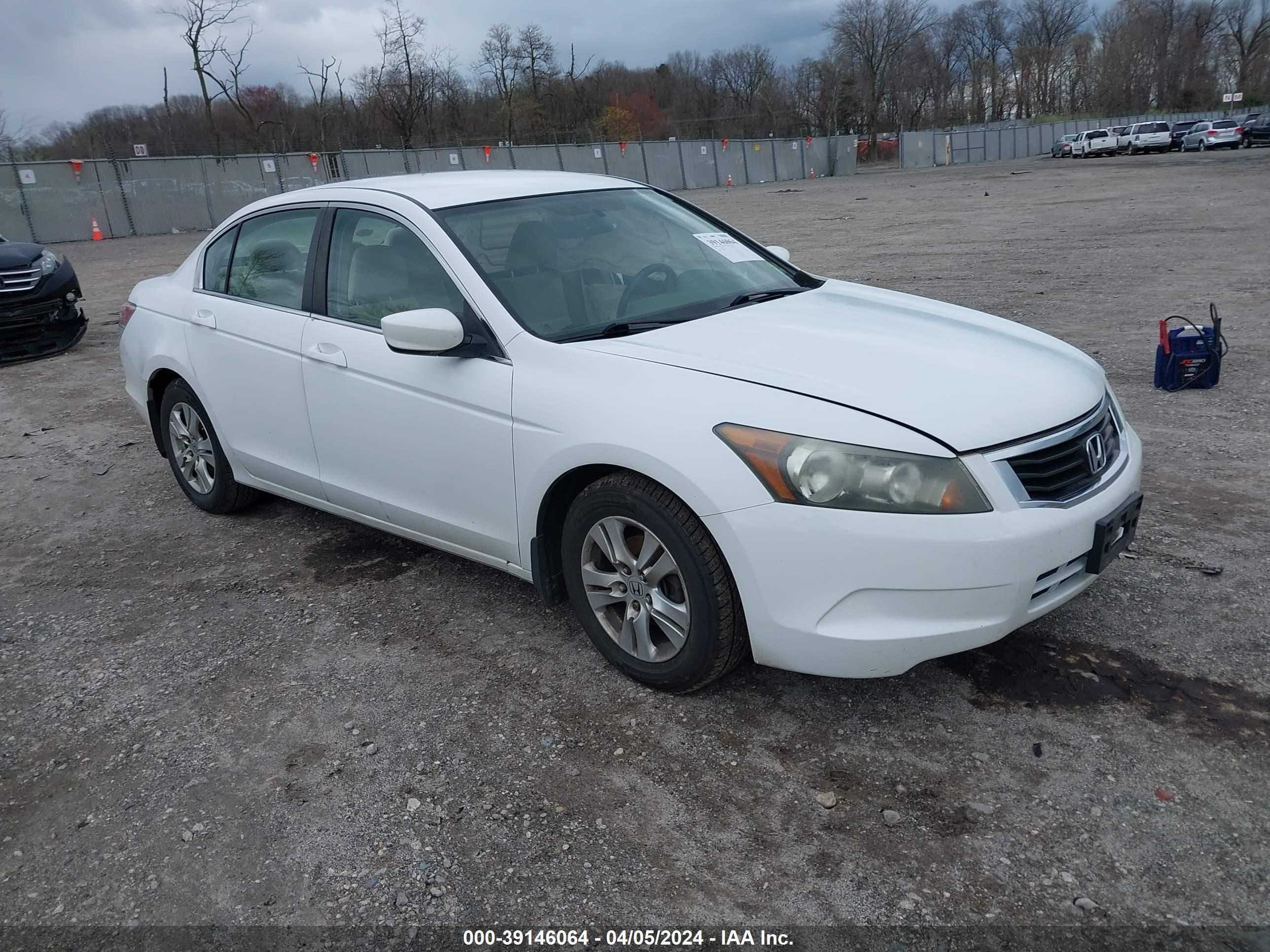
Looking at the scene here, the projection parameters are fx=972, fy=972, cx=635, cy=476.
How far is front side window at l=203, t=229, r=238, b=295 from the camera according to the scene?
4.80m

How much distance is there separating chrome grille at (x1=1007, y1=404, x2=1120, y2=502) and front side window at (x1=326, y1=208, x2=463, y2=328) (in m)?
1.98

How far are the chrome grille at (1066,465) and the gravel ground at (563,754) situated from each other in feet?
2.25

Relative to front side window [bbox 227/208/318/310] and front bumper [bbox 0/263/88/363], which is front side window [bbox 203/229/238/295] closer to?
front side window [bbox 227/208/318/310]

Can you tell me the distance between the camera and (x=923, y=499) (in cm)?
266

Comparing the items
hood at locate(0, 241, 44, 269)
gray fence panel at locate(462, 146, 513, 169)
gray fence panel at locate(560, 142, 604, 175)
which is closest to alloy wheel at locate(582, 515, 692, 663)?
hood at locate(0, 241, 44, 269)

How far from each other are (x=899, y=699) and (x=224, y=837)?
2.08 metres

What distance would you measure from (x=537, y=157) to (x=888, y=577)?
141 ft

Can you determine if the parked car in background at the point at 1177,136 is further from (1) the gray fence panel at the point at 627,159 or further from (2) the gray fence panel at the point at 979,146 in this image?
(1) the gray fence panel at the point at 627,159

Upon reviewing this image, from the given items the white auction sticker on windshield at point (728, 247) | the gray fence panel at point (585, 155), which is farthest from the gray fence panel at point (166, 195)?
the white auction sticker on windshield at point (728, 247)

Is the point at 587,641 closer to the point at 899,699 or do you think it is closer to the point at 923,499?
the point at 899,699

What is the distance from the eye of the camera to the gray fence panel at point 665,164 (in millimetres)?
44750

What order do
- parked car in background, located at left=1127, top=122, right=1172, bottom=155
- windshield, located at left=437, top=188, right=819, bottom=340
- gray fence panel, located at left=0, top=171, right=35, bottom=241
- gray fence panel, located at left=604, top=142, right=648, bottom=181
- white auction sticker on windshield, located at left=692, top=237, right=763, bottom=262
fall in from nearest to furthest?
windshield, located at left=437, top=188, right=819, bottom=340, white auction sticker on windshield, located at left=692, top=237, right=763, bottom=262, gray fence panel, located at left=0, top=171, right=35, bottom=241, gray fence panel, located at left=604, top=142, right=648, bottom=181, parked car in background, located at left=1127, top=122, right=1172, bottom=155

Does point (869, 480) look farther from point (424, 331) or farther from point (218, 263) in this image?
point (218, 263)

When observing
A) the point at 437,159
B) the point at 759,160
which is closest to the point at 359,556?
the point at 437,159
